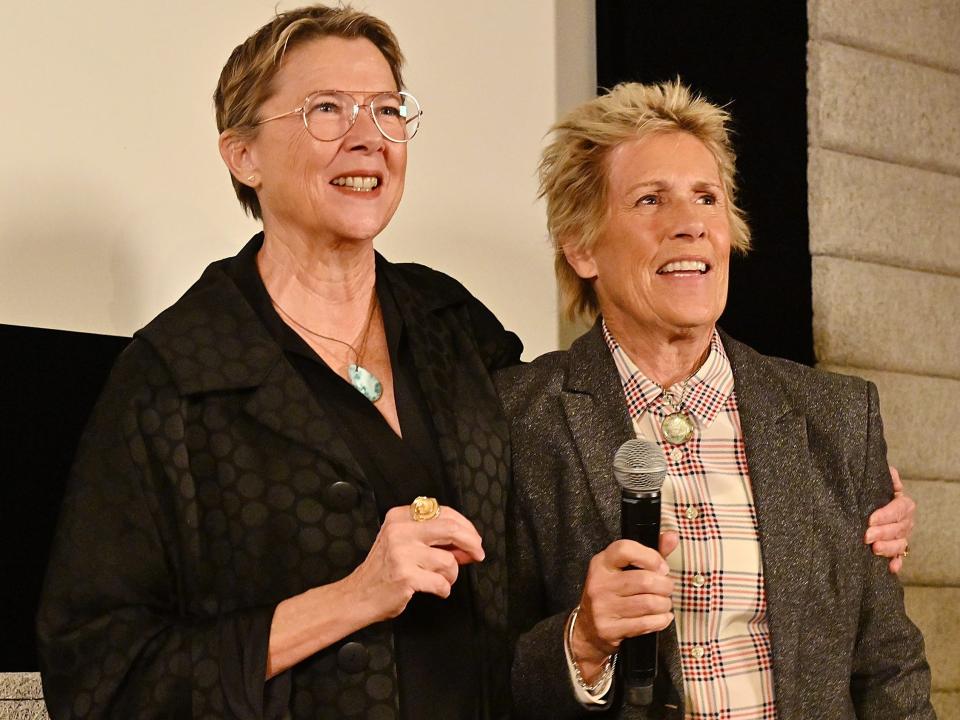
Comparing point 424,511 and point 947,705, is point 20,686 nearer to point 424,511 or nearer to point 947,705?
point 424,511

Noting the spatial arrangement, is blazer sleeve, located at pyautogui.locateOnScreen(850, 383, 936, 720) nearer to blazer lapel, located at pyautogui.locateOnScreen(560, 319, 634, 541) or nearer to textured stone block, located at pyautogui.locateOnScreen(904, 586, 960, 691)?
blazer lapel, located at pyautogui.locateOnScreen(560, 319, 634, 541)

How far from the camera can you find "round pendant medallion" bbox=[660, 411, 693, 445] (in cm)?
246

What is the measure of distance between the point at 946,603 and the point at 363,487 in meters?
1.97

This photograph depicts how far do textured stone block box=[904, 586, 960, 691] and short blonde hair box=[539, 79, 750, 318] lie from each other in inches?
49.1

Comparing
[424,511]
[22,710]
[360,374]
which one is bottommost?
[22,710]

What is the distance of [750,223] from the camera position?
3.44 meters

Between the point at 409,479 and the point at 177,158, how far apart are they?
925 millimetres

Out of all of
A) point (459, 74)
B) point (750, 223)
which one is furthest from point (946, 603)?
point (459, 74)

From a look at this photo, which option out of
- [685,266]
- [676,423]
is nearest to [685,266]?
[685,266]

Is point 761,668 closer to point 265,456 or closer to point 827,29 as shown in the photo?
point 265,456

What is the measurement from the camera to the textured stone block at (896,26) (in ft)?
11.9

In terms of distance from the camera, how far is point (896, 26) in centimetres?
373

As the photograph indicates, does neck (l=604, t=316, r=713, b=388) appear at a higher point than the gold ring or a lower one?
higher

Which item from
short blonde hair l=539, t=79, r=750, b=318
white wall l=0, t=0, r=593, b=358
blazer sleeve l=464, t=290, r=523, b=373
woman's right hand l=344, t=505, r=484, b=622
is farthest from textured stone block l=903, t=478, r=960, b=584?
woman's right hand l=344, t=505, r=484, b=622
